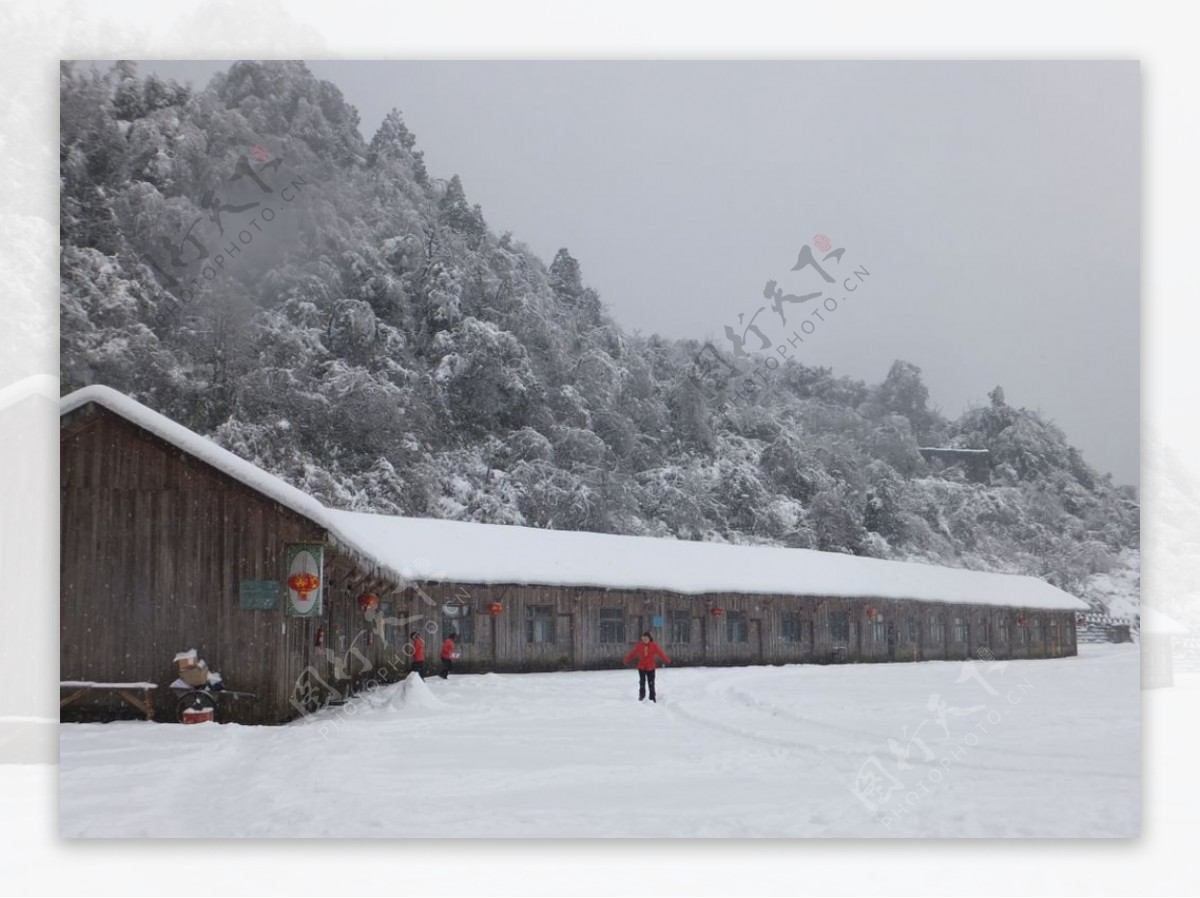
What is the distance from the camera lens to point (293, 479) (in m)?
35.6

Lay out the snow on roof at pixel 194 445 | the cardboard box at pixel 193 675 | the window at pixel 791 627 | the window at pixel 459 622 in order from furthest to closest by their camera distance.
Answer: the window at pixel 791 627 → the window at pixel 459 622 → the cardboard box at pixel 193 675 → the snow on roof at pixel 194 445

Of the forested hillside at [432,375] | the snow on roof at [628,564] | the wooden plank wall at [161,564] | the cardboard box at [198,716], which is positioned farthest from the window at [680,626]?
the cardboard box at [198,716]

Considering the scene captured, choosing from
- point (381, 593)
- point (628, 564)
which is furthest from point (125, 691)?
point (628, 564)

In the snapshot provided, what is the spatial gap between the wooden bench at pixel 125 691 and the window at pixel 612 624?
604 inches

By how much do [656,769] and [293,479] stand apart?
25693mm

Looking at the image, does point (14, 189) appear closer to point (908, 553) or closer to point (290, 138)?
point (290, 138)

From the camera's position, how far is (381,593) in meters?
21.5

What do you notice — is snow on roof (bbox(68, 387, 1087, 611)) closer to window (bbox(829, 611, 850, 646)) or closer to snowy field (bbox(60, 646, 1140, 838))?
window (bbox(829, 611, 850, 646))

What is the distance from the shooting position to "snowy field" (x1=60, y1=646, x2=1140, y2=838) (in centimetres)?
993

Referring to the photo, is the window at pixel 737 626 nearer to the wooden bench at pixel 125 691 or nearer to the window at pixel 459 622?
the window at pixel 459 622

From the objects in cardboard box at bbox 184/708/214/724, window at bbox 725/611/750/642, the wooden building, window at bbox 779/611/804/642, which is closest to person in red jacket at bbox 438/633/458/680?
cardboard box at bbox 184/708/214/724

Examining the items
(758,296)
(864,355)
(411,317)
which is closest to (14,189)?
(411,317)

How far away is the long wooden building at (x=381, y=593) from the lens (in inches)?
566

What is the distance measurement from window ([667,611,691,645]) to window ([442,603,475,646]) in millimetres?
5641
